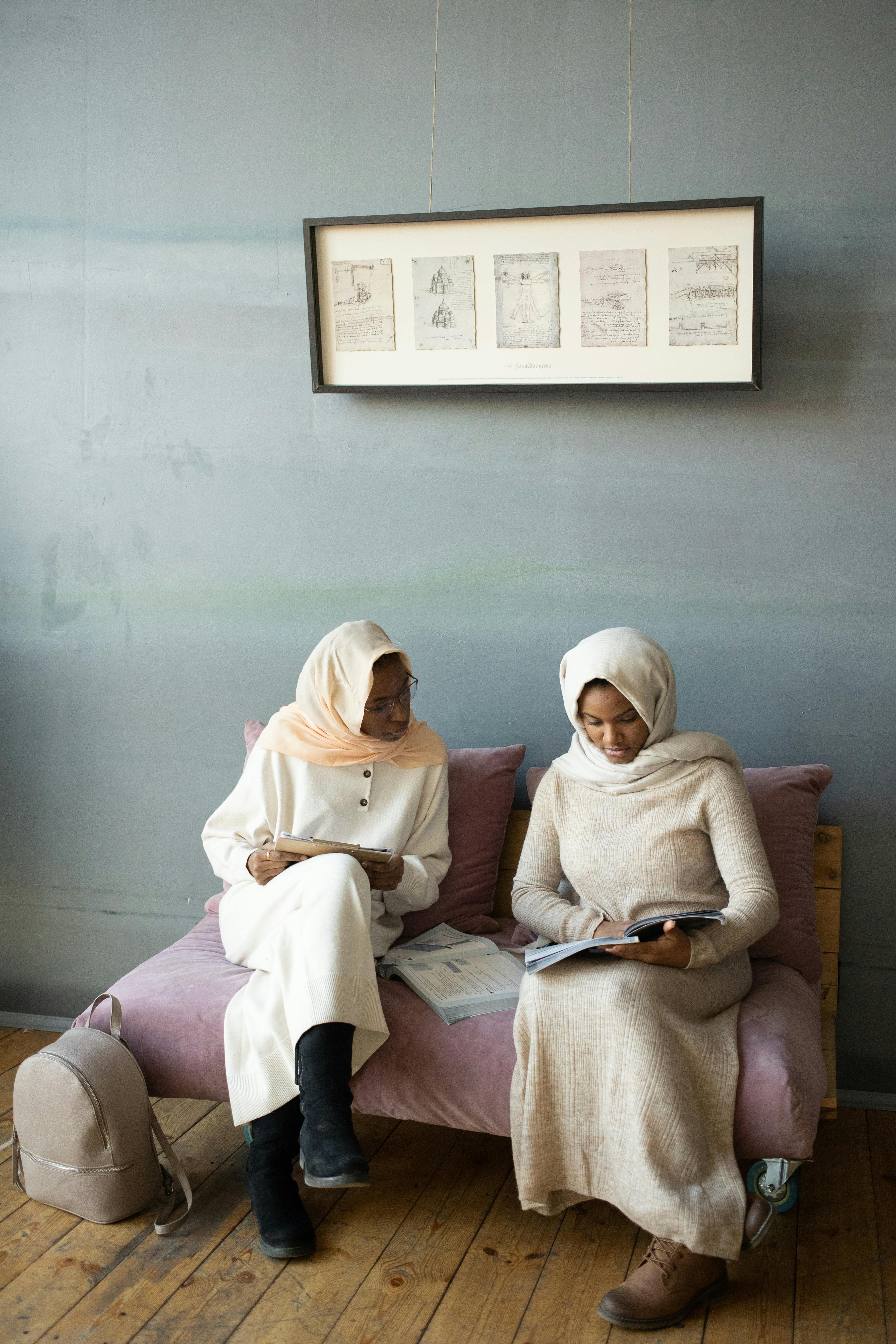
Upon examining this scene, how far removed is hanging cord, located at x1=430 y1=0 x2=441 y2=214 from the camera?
2.76 metres

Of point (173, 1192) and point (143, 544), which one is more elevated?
point (143, 544)

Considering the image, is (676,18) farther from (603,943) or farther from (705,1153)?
(705,1153)

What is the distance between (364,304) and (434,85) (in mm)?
574

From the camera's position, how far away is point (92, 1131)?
2172 millimetres

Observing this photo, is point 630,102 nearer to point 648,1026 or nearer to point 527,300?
point 527,300

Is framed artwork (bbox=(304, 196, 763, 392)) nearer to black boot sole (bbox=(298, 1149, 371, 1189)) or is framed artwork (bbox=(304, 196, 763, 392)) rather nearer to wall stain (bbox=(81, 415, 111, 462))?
wall stain (bbox=(81, 415, 111, 462))

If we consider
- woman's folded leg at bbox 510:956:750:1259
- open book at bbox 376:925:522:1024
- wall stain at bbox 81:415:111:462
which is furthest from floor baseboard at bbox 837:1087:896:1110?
wall stain at bbox 81:415:111:462

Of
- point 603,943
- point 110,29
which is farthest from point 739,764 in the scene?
point 110,29

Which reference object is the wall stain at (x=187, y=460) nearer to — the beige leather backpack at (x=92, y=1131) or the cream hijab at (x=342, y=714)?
the cream hijab at (x=342, y=714)

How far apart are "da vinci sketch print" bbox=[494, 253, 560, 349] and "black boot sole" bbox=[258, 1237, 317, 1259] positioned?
2045mm

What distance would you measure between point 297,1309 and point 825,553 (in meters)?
1.97

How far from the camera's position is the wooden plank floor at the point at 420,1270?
1912 mm

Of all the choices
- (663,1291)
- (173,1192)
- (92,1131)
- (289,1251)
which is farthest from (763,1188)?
(92,1131)

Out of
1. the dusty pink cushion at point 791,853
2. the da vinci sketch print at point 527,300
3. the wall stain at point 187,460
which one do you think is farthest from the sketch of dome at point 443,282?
the dusty pink cushion at point 791,853
